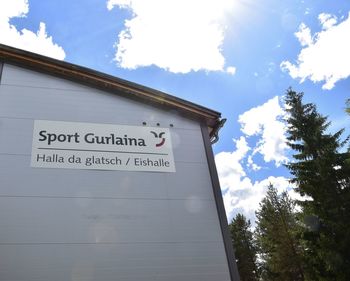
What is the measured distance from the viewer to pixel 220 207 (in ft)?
29.8

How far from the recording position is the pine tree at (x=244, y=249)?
30408 mm

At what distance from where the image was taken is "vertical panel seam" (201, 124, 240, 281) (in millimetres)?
8328

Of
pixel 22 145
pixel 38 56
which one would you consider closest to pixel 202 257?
pixel 22 145

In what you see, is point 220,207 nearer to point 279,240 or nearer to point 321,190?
point 321,190

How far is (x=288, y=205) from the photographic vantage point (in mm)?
25984

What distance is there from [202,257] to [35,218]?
12.7 feet

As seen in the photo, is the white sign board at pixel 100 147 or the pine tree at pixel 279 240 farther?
the pine tree at pixel 279 240

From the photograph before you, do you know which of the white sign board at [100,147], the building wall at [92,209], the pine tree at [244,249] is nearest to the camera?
the building wall at [92,209]

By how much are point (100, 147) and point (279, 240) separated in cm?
1792

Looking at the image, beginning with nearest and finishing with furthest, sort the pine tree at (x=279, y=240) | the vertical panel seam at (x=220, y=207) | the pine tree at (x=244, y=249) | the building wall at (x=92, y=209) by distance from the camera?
the building wall at (x=92, y=209) → the vertical panel seam at (x=220, y=207) → the pine tree at (x=279, y=240) → the pine tree at (x=244, y=249)

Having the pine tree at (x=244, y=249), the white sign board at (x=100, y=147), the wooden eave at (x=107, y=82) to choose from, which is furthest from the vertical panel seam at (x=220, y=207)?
the pine tree at (x=244, y=249)

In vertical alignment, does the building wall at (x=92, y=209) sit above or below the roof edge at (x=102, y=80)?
below

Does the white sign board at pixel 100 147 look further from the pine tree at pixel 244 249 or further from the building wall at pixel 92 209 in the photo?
the pine tree at pixel 244 249

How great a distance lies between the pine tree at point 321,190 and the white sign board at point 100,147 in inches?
346
